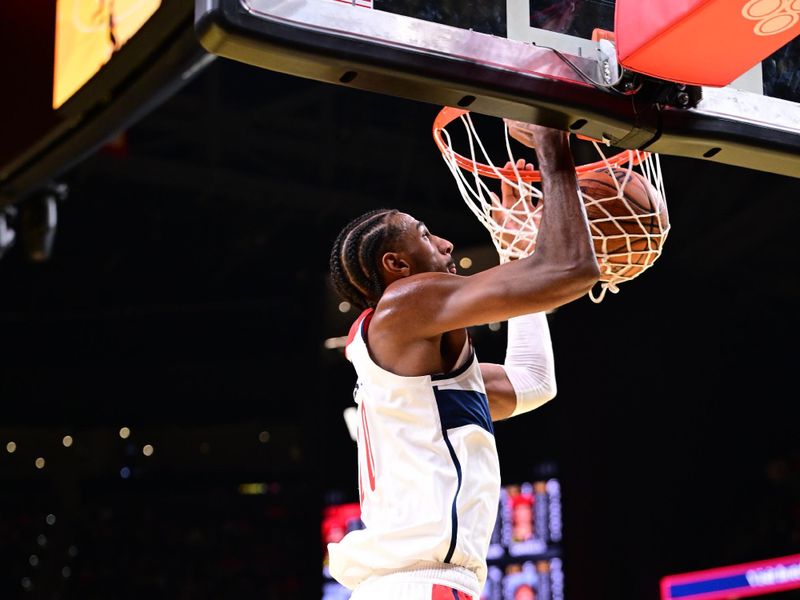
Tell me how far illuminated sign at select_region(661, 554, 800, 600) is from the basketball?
588 cm

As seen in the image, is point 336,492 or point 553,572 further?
point 336,492

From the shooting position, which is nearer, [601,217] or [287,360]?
[601,217]

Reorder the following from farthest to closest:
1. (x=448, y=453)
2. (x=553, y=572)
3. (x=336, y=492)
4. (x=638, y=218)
→ 1. (x=336, y=492)
2. (x=553, y=572)
3. (x=638, y=218)
4. (x=448, y=453)

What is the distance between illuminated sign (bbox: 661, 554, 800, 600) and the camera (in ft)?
26.5

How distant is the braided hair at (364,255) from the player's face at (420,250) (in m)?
0.03

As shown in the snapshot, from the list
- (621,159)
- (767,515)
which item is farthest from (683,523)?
(621,159)

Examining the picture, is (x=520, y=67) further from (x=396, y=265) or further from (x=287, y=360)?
(x=287, y=360)

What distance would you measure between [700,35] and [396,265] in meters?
0.87

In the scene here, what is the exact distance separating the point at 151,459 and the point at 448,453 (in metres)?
10.6

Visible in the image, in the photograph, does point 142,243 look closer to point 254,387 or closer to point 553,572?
point 254,387

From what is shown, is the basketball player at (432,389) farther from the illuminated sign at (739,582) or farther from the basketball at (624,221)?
the illuminated sign at (739,582)

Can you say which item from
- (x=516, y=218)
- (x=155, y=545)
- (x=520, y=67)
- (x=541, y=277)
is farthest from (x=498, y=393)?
(x=155, y=545)

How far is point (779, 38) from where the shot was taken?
2.25 m

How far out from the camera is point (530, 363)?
311cm
